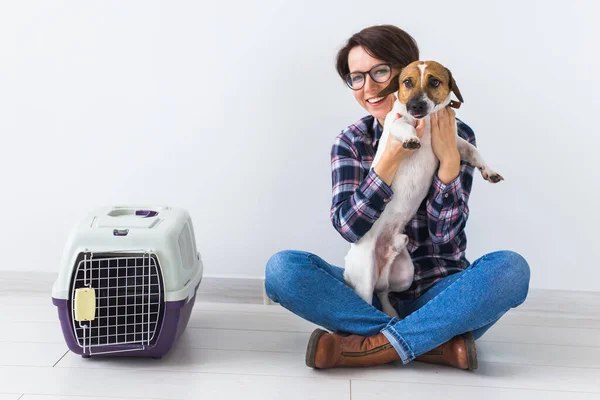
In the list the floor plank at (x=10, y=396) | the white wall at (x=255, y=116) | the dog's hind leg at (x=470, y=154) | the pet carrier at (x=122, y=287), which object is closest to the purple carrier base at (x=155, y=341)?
the pet carrier at (x=122, y=287)

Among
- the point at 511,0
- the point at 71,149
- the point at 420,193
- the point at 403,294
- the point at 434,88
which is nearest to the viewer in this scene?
the point at 434,88

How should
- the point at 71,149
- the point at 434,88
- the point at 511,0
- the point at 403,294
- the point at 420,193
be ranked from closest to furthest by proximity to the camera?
the point at 434,88
the point at 420,193
the point at 403,294
the point at 511,0
the point at 71,149

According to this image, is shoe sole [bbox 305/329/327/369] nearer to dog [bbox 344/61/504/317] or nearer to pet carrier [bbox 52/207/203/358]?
dog [bbox 344/61/504/317]

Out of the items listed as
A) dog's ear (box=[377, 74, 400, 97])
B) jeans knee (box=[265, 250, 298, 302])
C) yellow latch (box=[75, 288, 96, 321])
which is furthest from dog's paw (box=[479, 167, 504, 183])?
yellow latch (box=[75, 288, 96, 321])

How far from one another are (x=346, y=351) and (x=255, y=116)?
91cm

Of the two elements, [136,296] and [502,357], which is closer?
[136,296]

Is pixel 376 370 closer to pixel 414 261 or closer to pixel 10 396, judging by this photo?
pixel 414 261

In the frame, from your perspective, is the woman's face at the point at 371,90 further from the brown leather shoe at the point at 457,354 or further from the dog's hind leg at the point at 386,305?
the brown leather shoe at the point at 457,354

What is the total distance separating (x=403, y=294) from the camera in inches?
79.7

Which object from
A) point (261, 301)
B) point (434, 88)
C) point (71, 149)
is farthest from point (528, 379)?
point (71, 149)

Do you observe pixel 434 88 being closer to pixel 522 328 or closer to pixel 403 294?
pixel 403 294

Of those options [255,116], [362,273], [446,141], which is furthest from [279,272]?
[255,116]

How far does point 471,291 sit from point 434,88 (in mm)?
515

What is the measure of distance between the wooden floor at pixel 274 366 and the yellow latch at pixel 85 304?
0.15 m
